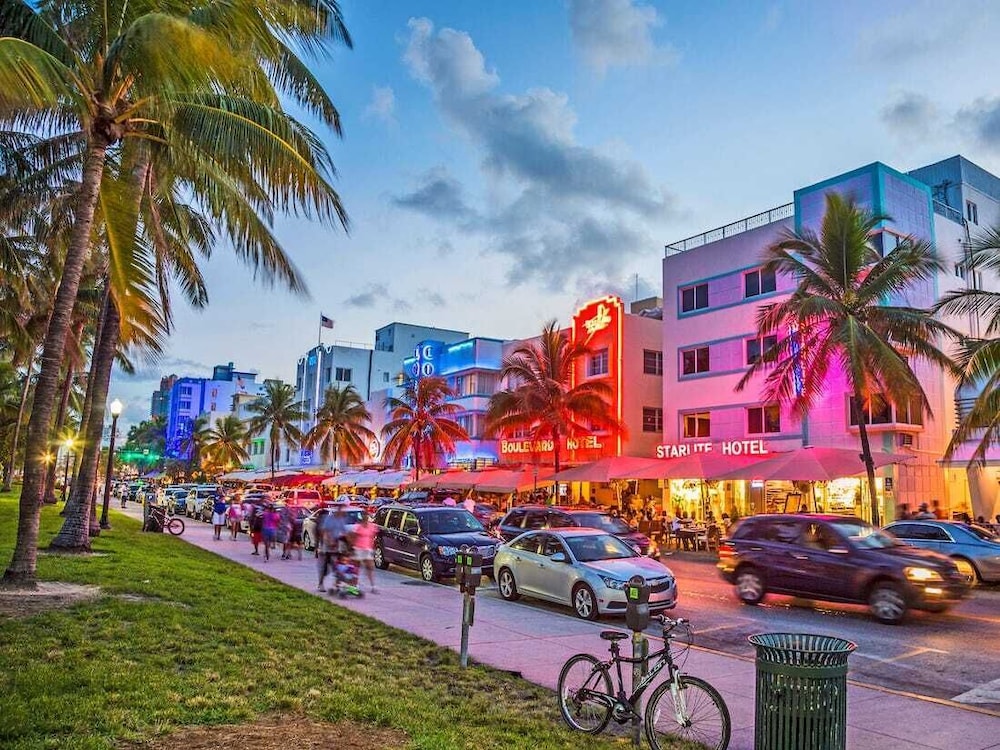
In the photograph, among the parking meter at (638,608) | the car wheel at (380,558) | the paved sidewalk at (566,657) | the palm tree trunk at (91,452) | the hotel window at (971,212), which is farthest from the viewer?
the hotel window at (971,212)

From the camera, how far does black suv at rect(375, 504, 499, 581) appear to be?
60.3ft

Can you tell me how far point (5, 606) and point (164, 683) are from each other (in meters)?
5.18

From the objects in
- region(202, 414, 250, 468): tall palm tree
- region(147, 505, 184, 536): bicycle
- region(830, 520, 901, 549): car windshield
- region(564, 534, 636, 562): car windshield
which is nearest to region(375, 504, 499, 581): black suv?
region(564, 534, 636, 562): car windshield

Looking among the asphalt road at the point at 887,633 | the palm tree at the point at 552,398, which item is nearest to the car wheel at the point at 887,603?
the asphalt road at the point at 887,633

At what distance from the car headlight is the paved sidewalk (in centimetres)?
386

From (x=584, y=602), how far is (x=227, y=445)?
323ft

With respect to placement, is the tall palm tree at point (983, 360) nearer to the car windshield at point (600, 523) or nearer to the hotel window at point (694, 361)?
the car windshield at point (600, 523)

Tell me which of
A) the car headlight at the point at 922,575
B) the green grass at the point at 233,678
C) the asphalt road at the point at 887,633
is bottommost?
the asphalt road at the point at 887,633

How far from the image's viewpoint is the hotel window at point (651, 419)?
1524 inches

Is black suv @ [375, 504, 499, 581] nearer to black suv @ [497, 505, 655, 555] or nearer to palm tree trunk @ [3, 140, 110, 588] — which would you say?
black suv @ [497, 505, 655, 555]

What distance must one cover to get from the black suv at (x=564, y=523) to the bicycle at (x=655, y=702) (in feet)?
39.8

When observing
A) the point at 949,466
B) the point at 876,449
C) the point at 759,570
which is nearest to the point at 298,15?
the point at 759,570

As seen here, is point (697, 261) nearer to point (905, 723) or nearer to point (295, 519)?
point (295, 519)

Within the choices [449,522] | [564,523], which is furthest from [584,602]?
[449,522]
